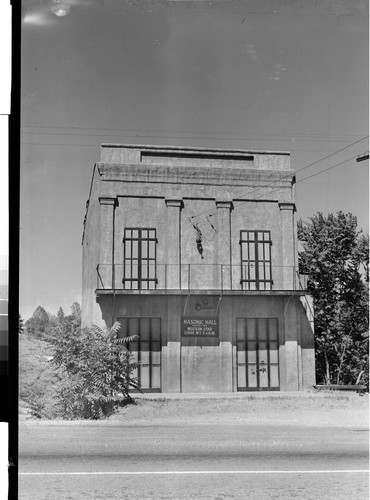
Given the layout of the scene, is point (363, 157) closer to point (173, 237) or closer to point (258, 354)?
point (173, 237)

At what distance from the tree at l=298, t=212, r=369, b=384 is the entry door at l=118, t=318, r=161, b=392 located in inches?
56.8

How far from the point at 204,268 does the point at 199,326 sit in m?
0.50

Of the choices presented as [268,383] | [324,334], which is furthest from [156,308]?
[324,334]

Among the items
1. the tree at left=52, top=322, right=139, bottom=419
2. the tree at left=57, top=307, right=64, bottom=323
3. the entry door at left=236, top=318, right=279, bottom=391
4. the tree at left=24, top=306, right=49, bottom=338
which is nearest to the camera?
the tree at left=24, top=306, right=49, bottom=338

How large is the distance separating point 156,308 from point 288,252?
1321mm

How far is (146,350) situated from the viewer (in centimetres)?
480

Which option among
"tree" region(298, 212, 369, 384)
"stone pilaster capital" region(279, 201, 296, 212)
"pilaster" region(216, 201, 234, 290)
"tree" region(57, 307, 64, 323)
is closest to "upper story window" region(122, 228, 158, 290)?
"pilaster" region(216, 201, 234, 290)

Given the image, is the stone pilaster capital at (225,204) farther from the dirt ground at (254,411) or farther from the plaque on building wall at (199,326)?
the dirt ground at (254,411)

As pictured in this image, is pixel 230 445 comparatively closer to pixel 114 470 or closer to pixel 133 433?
pixel 133 433

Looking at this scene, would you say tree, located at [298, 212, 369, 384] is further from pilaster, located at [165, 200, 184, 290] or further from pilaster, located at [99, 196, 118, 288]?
pilaster, located at [99, 196, 118, 288]

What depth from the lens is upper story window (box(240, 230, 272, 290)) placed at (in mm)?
4777

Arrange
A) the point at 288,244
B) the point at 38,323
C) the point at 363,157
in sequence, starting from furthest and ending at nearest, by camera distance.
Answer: the point at 288,244 → the point at 363,157 → the point at 38,323

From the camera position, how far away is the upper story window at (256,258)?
4777 millimetres

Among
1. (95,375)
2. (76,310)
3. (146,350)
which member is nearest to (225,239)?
(146,350)
